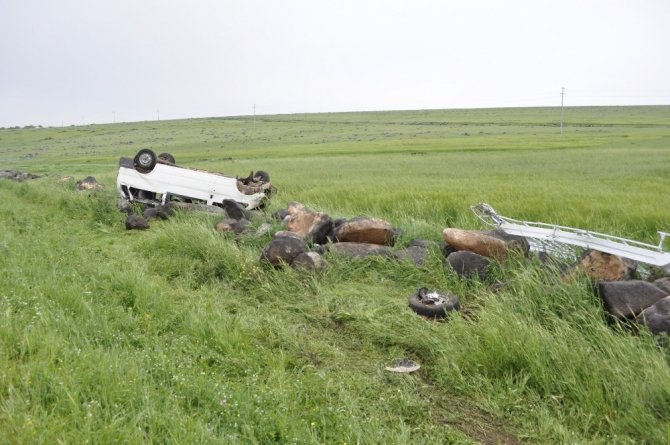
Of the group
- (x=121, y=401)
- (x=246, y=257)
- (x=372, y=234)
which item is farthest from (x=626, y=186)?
(x=121, y=401)

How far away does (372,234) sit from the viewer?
26.5 ft

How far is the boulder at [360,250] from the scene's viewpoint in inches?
295

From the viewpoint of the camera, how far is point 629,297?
485 cm

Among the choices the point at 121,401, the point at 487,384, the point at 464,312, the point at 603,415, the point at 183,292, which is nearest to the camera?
the point at 121,401

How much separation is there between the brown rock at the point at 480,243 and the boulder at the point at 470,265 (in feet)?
0.58

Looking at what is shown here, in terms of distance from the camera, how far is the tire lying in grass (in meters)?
5.45

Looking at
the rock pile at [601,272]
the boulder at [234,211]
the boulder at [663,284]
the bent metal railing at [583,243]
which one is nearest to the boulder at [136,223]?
the boulder at [234,211]

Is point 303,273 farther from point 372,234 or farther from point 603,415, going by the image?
point 603,415

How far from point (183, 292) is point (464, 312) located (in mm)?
3294

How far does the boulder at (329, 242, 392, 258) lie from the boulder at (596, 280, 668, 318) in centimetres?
311

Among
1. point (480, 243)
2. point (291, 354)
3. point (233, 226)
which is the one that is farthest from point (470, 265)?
point (233, 226)

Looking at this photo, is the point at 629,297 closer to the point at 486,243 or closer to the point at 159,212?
the point at 486,243

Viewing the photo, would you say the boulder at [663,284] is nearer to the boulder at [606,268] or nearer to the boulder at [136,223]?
the boulder at [606,268]

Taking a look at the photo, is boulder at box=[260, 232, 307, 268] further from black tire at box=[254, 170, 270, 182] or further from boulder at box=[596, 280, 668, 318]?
black tire at box=[254, 170, 270, 182]
